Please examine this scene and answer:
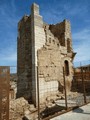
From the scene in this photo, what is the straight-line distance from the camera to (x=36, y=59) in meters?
11.1

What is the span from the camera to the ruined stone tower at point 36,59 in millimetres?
11133

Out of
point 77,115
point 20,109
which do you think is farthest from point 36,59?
point 77,115

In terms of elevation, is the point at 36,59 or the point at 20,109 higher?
the point at 36,59

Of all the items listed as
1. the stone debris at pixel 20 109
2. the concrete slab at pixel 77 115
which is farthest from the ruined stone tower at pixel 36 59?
the concrete slab at pixel 77 115

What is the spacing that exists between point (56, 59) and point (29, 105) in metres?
4.60

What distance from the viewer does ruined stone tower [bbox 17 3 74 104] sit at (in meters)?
11.1

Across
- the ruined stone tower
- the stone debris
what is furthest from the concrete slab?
the ruined stone tower

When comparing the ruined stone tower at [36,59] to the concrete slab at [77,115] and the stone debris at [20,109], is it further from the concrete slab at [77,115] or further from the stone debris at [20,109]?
the concrete slab at [77,115]

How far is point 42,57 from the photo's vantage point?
11492 millimetres

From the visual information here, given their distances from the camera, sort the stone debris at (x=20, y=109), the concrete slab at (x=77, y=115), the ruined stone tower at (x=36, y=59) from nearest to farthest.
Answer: the concrete slab at (x=77, y=115) < the stone debris at (x=20, y=109) < the ruined stone tower at (x=36, y=59)

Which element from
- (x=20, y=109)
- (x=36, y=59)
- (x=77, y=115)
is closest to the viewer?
(x=77, y=115)

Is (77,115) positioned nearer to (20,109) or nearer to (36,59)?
(20,109)

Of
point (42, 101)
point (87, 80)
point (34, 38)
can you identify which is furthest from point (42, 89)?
point (87, 80)

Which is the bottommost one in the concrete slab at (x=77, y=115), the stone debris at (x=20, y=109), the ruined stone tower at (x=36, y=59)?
the stone debris at (x=20, y=109)
